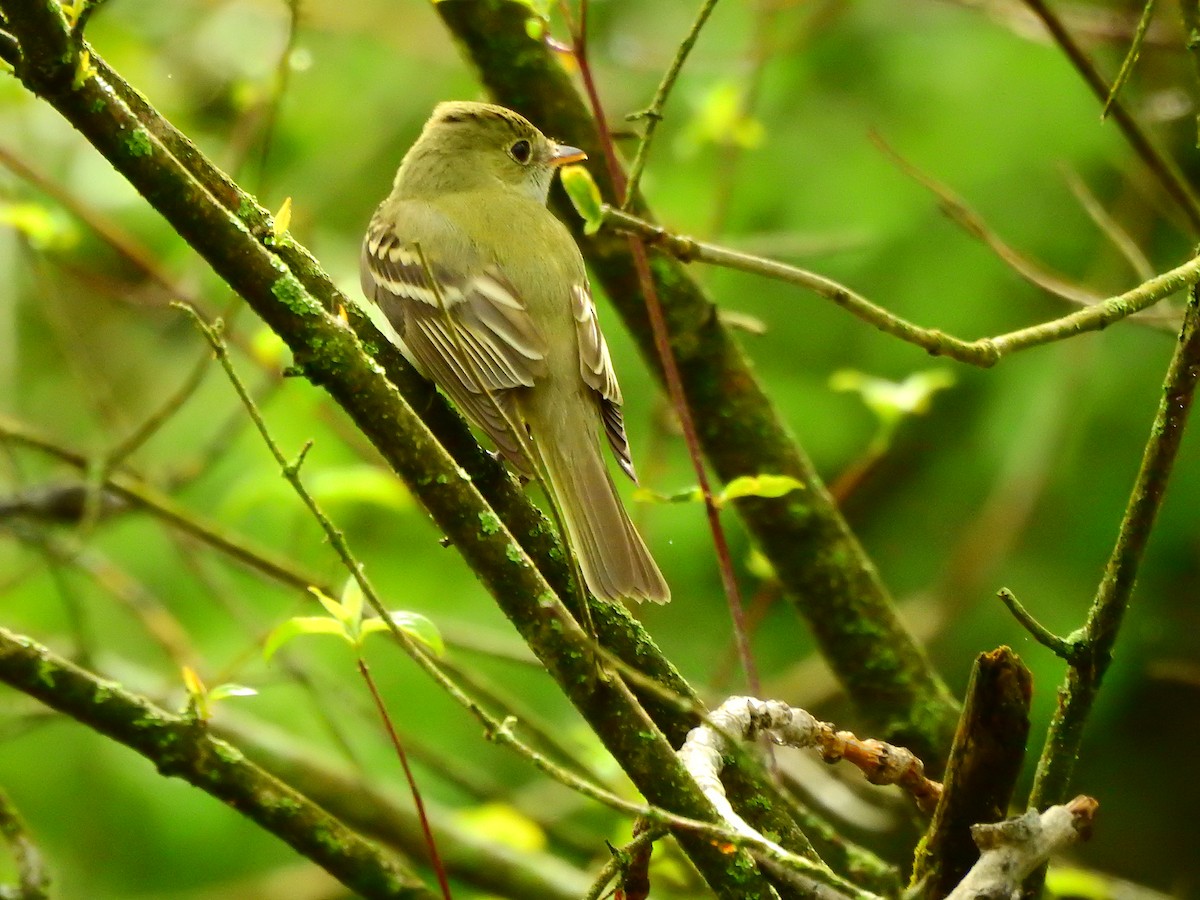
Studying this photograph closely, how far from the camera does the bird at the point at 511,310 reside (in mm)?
2951

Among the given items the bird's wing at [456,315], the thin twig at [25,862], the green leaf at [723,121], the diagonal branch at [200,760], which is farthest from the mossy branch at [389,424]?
the green leaf at [723,121]

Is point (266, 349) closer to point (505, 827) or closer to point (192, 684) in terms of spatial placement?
point (505, 827)

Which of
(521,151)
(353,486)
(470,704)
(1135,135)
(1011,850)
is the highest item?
(521,151)

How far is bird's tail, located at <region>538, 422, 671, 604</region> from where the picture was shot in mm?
2783

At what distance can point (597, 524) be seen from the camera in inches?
116

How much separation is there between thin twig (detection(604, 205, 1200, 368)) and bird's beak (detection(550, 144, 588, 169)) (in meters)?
1.59

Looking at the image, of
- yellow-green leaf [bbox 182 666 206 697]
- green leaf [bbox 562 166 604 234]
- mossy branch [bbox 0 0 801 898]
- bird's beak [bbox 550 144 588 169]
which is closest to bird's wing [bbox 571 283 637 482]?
bird's beak [bbox 550 144 588 169]

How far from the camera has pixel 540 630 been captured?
1821mm

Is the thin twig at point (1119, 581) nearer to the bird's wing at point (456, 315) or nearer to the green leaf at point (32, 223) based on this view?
the bird's wing at point (456, 315)

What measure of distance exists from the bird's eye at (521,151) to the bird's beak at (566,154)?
28 centimetres

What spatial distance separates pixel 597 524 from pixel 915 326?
3.74 ft

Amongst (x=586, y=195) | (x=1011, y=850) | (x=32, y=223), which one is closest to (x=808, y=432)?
(x=32, y=223)

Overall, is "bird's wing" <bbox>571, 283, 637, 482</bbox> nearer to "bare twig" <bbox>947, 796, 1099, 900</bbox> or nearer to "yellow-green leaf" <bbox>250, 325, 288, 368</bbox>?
"yellow-green leaf" <bbox>250, 325, 288, 368</bbox>

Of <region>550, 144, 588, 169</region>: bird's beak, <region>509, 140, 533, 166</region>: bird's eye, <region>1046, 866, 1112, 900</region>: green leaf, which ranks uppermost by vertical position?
<region>509, 140, 533, 166</region>: bird's eye
